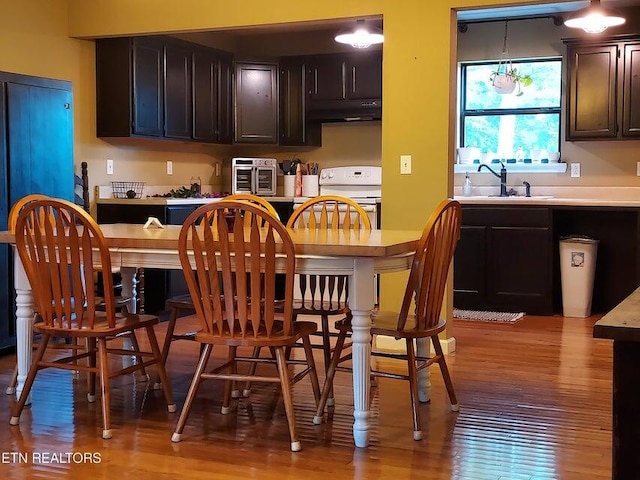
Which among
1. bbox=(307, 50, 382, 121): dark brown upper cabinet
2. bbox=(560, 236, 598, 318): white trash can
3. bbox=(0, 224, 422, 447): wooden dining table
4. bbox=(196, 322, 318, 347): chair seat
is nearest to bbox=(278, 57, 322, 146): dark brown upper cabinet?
bbox=(307, 50, 382, 121): dark brown upper cabinet

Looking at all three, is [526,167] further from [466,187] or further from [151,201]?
[151,201]

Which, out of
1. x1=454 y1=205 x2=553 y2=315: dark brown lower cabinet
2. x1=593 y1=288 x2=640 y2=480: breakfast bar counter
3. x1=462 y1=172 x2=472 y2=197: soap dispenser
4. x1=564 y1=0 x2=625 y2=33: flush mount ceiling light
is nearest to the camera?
x1=593 y1=288 x2=640 y2=480: breakfast bar counter

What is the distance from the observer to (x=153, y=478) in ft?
8.48

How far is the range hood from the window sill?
2.78 ft

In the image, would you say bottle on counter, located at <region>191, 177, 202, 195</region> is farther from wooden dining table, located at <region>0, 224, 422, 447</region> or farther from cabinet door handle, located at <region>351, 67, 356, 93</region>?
wooden dining table, located at <region>0, 224, 422, 447</region>

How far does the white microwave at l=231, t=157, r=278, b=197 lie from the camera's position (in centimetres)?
656

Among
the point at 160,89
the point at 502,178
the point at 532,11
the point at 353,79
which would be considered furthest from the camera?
the point at 502,178

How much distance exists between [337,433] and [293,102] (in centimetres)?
408

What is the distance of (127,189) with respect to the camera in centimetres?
584

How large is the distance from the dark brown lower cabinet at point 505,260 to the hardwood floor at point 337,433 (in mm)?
1769

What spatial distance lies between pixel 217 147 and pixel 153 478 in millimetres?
4724

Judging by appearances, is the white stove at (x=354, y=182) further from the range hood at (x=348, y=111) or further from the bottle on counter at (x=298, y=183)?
the range hood at (x=348, y=111)

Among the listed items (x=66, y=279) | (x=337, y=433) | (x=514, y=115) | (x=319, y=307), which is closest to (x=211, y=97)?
(x=514, y=115)

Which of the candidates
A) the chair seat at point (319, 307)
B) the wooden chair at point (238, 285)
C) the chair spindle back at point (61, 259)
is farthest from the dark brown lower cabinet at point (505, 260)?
the chair spindle back at point (61, 259)
